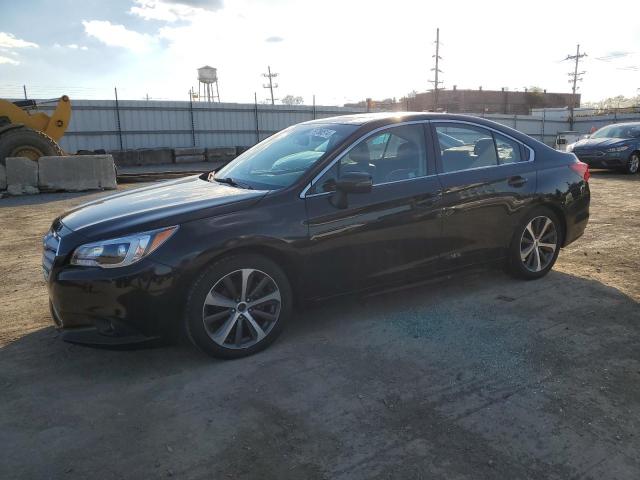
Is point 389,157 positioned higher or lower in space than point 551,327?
higher

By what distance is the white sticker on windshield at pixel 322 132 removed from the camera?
431 centimetres

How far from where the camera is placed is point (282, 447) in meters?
2.66

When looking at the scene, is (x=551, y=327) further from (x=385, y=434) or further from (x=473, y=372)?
(x=385, y=434)

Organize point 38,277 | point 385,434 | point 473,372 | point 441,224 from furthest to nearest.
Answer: point 38,277
point 441,224
point 473,372
point 385,434

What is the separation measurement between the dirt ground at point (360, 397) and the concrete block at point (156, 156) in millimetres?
19134

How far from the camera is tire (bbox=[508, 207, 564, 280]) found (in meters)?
4.97

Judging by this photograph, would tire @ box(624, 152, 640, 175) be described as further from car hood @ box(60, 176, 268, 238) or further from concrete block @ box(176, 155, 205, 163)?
concrete block @ box(176, 155, 205, 163)

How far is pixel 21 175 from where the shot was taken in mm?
12102

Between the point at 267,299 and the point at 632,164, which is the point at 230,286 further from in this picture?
the point at 632,164

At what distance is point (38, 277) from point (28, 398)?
276 cm

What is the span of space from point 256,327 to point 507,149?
2.94 metres

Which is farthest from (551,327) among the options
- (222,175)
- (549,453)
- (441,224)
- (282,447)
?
(222,175)

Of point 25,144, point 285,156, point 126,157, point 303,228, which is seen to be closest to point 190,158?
point 126,157

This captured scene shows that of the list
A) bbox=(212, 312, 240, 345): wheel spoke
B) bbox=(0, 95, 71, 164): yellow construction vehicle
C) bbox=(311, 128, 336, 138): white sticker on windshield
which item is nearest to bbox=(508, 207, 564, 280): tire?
bbox=(311, 128, 336, 138): white sticker on windshield
